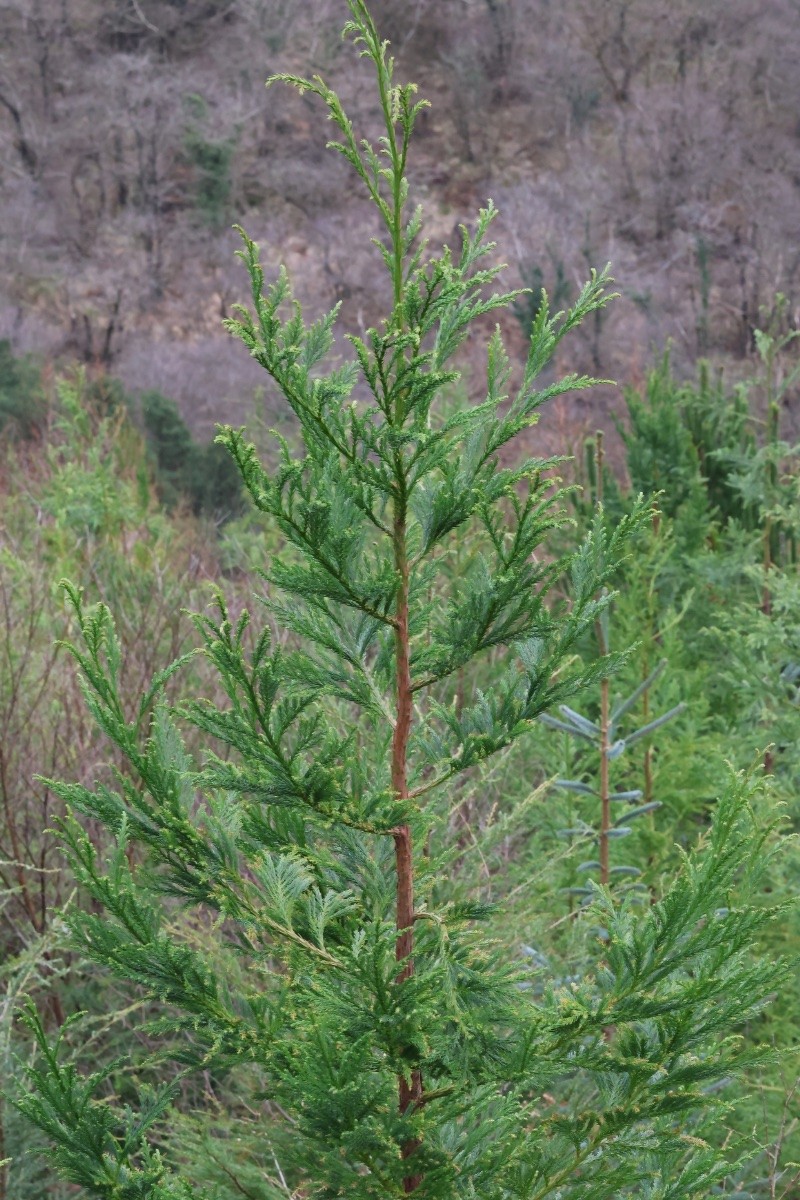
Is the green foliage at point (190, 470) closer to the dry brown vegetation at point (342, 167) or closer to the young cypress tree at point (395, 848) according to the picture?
the dry brown vegetation at point (342, 167)

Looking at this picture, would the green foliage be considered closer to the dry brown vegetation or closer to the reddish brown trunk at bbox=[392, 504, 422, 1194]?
the dry brown vegetation

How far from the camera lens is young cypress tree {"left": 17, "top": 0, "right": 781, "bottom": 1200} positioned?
1.48 meters

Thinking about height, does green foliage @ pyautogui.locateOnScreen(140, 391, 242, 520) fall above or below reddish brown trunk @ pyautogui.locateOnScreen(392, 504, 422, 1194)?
below

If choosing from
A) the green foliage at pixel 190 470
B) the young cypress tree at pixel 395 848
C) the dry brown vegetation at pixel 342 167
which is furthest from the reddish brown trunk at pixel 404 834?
the dry brown vegetation at pixel 342 167

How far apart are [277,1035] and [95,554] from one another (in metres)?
5.36

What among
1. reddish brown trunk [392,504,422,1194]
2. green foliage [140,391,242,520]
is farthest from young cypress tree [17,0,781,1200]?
green foliage [140,391,242,520]

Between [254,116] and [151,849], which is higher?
[254,116]

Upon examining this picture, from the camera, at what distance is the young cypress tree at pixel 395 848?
4.84 ft

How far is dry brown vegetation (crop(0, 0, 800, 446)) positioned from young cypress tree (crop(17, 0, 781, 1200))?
59.7ft

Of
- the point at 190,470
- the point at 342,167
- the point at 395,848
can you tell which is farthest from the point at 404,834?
the point at 342,167

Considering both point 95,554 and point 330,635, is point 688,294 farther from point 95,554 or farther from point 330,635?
point 330,635

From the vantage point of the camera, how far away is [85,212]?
27172 mm

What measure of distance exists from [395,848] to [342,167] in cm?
2744

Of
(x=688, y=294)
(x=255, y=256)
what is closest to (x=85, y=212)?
(x=688, y=294)
